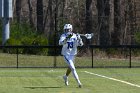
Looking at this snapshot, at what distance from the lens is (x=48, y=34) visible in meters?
38.7

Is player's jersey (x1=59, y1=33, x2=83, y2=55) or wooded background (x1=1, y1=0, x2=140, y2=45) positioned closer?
player's jersey (x1=59, y1=33, x2=83, y2=55)

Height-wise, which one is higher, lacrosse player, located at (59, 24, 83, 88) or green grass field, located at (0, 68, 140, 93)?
lacrosse player, located at (59, 24, 83, 88)

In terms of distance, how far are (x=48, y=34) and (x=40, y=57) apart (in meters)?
5.38

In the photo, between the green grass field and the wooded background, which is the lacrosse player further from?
the wooded background

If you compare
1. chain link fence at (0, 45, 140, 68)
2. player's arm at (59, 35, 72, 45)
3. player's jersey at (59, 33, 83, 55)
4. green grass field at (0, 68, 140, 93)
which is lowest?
chain link fence at (0, 45, 140, 68)

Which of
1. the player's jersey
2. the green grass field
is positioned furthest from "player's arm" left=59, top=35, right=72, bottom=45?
the green grass field

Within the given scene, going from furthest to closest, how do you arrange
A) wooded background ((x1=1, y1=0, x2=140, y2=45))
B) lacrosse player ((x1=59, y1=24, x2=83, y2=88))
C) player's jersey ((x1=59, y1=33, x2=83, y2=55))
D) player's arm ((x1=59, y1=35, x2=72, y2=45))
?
wooded background ((x1=1, y1=0, x2=140, y2=45))
player's jersey ((x1=59, y1=33, x2=83, y2=55))
lacrosse player ((x1=59, y1=24, x2=83, y2=88))
player's arm ((x1=59, y1=35, x2=72, y2=45))

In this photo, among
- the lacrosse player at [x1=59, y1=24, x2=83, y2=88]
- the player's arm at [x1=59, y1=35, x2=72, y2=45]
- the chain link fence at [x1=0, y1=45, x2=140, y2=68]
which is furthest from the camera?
the chain link fence at [x1=0, y1=45, x2=140, y2=68]

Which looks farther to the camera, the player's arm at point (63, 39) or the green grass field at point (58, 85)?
the player's arm at point (63, 39)

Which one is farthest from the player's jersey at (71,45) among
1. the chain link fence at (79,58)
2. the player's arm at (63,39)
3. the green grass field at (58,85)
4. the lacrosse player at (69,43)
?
the chain link fence at (79,58)

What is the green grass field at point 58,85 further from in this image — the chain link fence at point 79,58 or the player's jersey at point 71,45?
the chain link fence at point 79,58

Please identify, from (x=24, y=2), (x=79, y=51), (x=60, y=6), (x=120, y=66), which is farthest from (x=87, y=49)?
(x=24, y=2)

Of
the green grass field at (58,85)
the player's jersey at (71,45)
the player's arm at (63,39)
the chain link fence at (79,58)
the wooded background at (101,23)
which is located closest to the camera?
the green grass field at (58,85)

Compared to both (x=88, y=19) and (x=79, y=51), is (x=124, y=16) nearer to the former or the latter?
(x=88, y=19)
